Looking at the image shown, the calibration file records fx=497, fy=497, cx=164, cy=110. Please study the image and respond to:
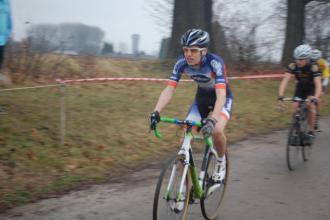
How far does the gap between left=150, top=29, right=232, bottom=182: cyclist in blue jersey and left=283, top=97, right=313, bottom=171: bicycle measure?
111 inches

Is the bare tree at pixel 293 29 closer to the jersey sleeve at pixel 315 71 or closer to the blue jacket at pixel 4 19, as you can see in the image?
the jersey sleeve at pixel 315 71

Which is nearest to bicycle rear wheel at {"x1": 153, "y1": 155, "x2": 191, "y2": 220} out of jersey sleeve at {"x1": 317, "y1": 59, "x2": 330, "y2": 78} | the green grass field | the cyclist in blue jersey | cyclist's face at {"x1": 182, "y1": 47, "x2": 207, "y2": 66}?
the cyclist in blue jersey

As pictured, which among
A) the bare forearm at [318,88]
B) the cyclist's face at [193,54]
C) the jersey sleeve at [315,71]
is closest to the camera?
the cyclist's face at [193,54]

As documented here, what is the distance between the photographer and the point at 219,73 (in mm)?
5656

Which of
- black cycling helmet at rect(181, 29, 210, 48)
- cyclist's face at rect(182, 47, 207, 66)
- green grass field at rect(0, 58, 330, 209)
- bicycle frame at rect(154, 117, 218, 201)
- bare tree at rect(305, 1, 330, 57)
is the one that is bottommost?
green grass field at rect(0, 58, 330, 209)

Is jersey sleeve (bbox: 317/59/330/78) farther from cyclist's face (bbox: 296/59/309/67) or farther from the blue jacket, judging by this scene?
the blue jacket

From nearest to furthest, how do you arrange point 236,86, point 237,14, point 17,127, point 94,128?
point 17,127 < point 94,128 < point 236,86 < point 237,14

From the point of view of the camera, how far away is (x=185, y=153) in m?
5.09

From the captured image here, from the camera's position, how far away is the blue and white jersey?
5652 mm

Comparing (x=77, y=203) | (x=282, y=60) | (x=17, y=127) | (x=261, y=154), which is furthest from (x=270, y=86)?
(x=77, y=203)

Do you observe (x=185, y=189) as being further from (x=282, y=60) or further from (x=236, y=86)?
(x=282, y=60)

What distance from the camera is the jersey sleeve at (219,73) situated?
5598 mm

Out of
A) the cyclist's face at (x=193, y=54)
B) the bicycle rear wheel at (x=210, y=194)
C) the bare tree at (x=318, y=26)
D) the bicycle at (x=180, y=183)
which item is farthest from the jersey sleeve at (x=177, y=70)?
the bare tree at (x=318, y=26)

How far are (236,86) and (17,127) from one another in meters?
9.70
